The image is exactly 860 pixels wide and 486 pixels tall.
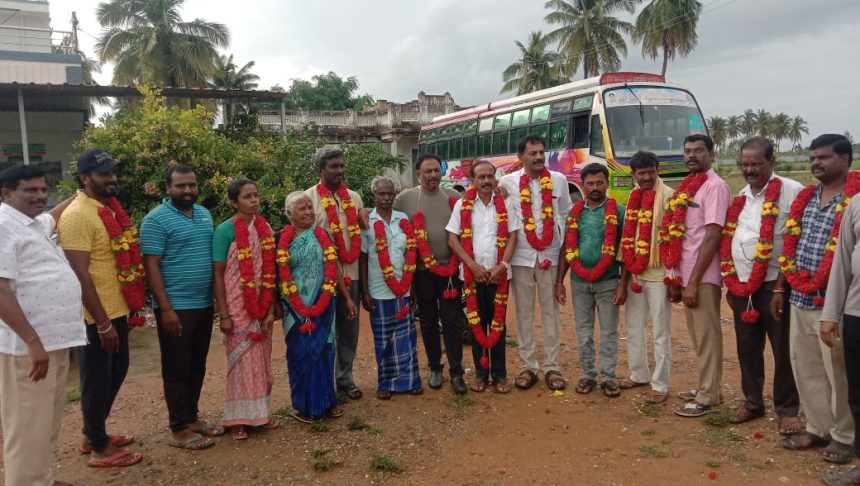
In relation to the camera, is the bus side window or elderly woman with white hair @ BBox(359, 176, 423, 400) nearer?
elderly woman with white hair @ BBox(359, 176, 423, 400)

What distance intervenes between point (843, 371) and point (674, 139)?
30.8 feet

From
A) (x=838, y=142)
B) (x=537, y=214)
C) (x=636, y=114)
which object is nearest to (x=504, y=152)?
(x=636, y=114)

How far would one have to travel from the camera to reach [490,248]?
186 inches

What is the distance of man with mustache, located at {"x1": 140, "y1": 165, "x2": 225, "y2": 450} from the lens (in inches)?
150

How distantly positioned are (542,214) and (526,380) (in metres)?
1.46

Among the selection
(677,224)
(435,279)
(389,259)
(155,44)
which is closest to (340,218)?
(389,259)

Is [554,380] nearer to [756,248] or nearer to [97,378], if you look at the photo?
[756,248]

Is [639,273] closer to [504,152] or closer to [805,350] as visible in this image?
[805,350]

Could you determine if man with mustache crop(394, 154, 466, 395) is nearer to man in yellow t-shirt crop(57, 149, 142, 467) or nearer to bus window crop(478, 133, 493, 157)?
man in yellow t-shirt crop(57, 149, 142, 467)

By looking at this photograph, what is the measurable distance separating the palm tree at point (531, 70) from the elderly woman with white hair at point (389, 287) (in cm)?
2636

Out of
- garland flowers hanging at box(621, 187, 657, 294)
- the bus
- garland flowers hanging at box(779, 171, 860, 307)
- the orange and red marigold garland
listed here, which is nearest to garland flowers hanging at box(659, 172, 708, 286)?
garland flowers hanging at box(621, 187, 657, 294)

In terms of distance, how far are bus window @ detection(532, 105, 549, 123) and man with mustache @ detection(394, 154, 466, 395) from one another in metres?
9.58

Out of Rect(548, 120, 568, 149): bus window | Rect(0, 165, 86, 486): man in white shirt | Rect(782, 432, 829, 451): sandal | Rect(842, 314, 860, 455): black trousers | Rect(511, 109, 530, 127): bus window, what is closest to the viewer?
Rect(0, 165, 86, 486): man in white shirt

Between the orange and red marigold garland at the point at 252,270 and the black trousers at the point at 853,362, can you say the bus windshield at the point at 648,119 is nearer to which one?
the black trousers at the point at 853,362
